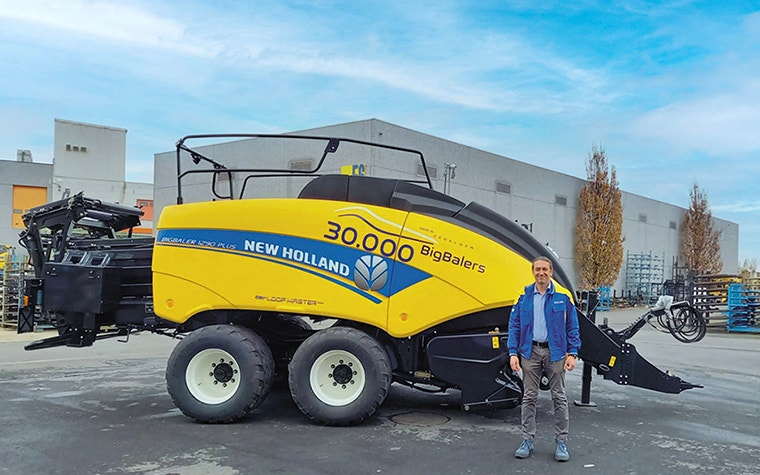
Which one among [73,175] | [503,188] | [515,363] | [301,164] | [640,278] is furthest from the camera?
[73,175]

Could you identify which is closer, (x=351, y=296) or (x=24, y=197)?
(x=351, y=296)

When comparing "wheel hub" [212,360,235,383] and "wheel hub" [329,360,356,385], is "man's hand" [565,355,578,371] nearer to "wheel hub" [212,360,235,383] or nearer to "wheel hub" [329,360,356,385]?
"wheel hub" [329,360,356,385]

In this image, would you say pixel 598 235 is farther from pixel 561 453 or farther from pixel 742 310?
pixel 561 453

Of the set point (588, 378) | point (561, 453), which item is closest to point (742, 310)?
point (588, 378)

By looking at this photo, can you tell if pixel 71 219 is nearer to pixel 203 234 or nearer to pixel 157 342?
pixel 203 234

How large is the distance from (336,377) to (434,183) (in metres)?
17.9

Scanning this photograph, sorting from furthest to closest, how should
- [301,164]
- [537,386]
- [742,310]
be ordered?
[301,164], [742,310], [537,386]

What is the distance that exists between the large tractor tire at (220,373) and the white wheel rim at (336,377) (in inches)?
20.8

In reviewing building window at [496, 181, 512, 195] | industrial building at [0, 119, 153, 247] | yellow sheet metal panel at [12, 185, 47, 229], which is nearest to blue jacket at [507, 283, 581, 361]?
building window at [496, 181, 512, 195]

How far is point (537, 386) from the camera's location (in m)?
5.75

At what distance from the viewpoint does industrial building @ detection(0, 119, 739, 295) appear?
76.9 feet

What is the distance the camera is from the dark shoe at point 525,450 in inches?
224

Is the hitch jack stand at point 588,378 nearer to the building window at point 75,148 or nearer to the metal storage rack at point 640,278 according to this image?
the metal storage rack at point 640,278

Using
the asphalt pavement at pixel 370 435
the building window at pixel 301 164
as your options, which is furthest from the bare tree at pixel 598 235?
the asphalt pavement at pixel 370 435
